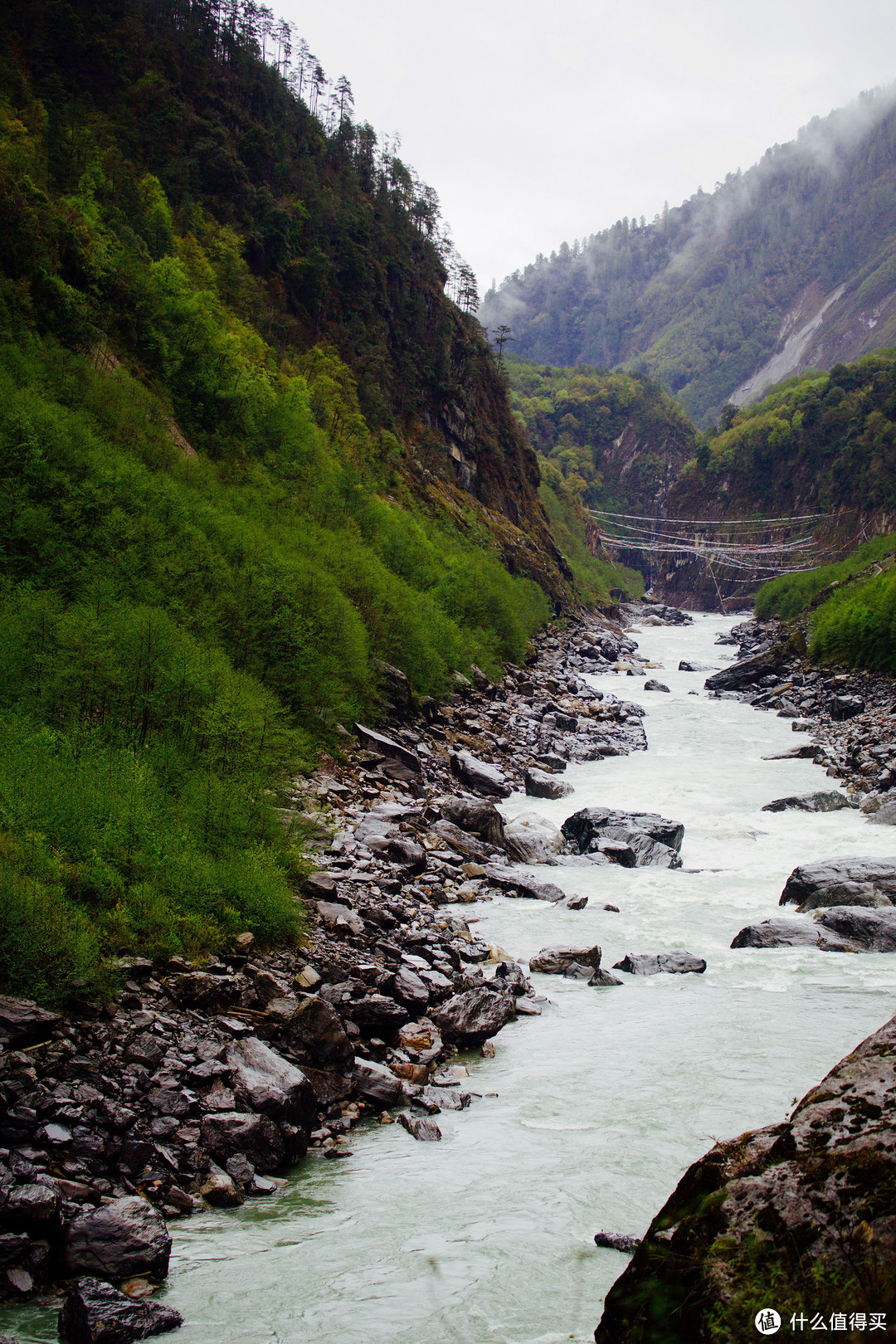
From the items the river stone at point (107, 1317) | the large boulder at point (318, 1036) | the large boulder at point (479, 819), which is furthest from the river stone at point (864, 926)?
the river stone at point (107, 1317)

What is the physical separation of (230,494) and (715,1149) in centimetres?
2717

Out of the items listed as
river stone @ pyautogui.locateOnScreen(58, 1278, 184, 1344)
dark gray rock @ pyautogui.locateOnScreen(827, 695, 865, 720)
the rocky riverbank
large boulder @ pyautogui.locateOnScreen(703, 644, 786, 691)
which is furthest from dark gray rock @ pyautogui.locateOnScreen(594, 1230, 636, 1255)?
large boulder @ pyautogui.locateOnScreen(703, 644, 786, 691)

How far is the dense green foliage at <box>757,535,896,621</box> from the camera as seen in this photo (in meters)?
77.3

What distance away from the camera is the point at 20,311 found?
1011 inches

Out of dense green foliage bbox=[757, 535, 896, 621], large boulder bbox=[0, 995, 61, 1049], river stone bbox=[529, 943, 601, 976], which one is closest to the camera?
large boulder bbox=[0, 995, 61, 1049]

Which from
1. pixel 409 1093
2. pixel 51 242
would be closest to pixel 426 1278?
pixel 409 1093

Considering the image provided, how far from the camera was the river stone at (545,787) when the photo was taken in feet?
81.6

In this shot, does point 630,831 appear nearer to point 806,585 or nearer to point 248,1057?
point 248,1057

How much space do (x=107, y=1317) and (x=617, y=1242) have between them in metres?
3.56

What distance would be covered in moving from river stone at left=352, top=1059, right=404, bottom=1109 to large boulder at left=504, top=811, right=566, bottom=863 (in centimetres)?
1040

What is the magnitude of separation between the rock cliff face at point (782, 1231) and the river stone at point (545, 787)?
2112 centimetres

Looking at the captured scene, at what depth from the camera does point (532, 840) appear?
1933cm

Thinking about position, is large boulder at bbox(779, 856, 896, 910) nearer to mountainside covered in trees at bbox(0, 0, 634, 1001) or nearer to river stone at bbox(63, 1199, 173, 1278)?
mountainside covered in trees at bbox(0, 0, 634, 1001)

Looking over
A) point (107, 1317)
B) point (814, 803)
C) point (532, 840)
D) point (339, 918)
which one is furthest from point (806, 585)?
point (107, 1317)
